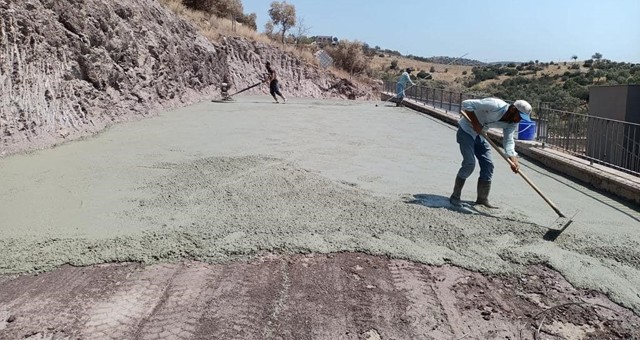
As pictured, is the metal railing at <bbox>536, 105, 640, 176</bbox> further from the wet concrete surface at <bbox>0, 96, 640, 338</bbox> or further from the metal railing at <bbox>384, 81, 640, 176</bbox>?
the wet concrete surface at <bbox>0, 96, 640, 338</bbox>

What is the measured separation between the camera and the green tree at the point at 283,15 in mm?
40531

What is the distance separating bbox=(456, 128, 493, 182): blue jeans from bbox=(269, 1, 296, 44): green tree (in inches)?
1385

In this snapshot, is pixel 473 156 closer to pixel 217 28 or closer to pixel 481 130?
pixel 481 130

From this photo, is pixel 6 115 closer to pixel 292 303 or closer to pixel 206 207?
pixel 206 207

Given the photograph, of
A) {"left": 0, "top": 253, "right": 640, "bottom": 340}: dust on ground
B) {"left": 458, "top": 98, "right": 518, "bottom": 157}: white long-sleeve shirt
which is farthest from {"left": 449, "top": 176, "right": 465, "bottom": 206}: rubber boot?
{"left": 0, "top": 253, "right": 640, "bottom": 340}: dust on ground

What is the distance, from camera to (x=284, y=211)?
6.08 metres

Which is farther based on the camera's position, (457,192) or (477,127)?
(457,192)

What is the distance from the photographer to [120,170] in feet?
26.0

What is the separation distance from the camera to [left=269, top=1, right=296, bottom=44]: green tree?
40531mm

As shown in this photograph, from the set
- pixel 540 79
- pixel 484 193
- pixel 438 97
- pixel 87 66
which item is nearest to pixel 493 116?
pixel 484 193

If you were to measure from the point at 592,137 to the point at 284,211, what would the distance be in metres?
6.44

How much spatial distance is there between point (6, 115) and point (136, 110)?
5.28 meters

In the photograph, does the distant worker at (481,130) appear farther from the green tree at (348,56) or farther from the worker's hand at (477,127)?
the green tree at (348,56)

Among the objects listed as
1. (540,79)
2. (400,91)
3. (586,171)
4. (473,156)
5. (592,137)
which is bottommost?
(586,171)
